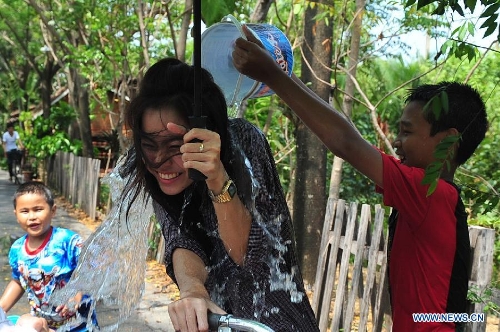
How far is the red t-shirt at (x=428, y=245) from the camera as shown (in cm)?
205

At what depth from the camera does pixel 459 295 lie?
84.0 inches

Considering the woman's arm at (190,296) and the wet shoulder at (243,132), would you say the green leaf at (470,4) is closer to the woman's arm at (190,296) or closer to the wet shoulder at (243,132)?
the wet shoulder at (243,132)

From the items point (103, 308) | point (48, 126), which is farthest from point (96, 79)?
point (48, 126)

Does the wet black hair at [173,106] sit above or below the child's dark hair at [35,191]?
above

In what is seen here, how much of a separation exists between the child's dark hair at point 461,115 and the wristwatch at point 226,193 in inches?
31.6

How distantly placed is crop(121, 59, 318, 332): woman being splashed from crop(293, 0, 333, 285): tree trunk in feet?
11.6

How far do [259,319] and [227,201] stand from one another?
43 centimetres

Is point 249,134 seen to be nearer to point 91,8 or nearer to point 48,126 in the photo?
point 91,8

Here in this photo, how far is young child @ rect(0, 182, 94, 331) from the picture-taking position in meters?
3.59

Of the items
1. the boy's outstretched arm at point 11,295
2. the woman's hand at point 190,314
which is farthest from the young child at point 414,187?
the boy's outstretched arm at point 11,295

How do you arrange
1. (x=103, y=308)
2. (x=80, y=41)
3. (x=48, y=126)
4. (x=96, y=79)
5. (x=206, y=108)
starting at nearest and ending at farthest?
(x=206, y=108)
(x=103, y=308)
(x=96, y=79)
(x=80, y=41)
(x=48, y=126)

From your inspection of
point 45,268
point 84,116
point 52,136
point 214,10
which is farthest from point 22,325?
point 52,136

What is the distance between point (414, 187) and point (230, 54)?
0.90 m

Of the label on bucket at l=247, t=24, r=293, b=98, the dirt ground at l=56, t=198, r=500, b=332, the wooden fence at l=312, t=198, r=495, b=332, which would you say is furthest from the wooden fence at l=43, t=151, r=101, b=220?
the label on bucket at l=247, t=24, r=293, b=98
